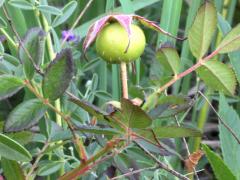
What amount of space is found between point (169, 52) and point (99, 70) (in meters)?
0.55

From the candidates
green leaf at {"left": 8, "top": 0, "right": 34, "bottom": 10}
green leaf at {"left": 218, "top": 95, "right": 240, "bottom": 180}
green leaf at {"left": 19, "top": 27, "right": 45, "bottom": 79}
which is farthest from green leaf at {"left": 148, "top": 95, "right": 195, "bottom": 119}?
green leaf at {"left": 8, "top": 0, "right": 34, "bottom": 10}

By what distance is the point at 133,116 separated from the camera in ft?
1.78

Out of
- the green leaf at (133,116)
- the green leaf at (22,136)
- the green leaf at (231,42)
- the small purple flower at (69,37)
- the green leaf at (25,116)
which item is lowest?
the green leaf at (22,136)

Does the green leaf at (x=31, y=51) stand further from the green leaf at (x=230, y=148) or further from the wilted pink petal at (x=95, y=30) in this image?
the green leaf at (x=230, y=148)

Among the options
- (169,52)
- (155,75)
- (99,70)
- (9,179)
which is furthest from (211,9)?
(99,70)

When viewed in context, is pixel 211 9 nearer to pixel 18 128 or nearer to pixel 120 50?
pixel 120 50

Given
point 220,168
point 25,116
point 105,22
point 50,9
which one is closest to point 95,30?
point 105,22

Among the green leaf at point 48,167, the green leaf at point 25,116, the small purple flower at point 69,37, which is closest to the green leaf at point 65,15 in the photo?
the small purple flower at point 69,37

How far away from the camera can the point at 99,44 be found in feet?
1.89

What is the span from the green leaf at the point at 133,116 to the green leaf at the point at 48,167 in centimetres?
27

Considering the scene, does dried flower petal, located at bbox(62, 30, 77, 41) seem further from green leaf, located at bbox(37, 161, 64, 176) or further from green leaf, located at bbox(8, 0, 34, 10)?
green leaf, located at bbox(37, 161, 64, 176)

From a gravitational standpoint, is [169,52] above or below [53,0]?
above

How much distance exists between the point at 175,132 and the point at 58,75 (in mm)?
126

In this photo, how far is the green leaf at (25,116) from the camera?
23.1 inches
